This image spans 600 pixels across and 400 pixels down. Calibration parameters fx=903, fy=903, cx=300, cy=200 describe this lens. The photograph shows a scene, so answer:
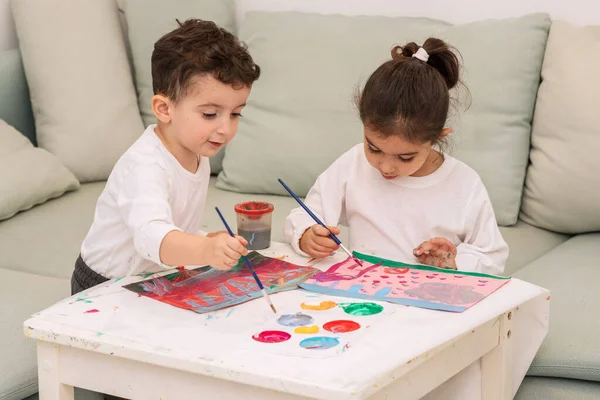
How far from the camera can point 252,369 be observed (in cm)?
112

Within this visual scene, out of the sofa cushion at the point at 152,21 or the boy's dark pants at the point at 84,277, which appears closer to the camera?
the boy's dark pants at the point at 84,277

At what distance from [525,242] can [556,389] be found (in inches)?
25.6

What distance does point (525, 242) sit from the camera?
2234mm

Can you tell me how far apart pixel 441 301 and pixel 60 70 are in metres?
1.68

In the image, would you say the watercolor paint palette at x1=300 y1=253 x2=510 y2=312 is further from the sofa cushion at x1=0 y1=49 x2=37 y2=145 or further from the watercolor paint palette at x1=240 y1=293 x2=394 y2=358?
the sofa cushion at x1=0 y1=49 x2=37 y2=145

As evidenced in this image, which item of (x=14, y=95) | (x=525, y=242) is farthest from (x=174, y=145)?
(x=14, y=95)

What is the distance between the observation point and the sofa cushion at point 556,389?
1623 millimetres

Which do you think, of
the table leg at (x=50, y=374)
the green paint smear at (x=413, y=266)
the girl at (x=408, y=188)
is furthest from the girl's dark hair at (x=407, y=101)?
the table leg at (x=50, y=374)

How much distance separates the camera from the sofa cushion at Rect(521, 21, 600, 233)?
219cm

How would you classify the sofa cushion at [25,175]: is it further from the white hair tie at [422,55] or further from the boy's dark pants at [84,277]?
the white hair tie at [422,55]

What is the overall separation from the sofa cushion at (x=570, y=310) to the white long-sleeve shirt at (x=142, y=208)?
2.30 ft

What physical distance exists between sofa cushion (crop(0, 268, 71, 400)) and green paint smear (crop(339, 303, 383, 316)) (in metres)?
0.61

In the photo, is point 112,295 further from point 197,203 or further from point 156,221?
point 197,203

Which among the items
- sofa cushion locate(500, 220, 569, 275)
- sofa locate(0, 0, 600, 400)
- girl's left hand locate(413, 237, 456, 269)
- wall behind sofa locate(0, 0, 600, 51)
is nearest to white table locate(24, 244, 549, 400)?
girl's left hand locate(413, 237, 456, 269)
